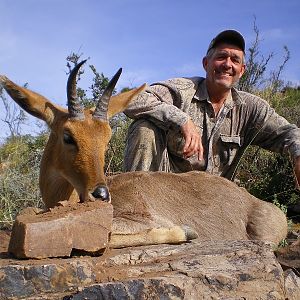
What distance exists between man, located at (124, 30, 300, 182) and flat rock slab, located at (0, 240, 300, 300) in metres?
3.62

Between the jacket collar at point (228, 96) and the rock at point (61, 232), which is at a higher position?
the jacket collar at point (228, 96)

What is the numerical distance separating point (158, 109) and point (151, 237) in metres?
2.82

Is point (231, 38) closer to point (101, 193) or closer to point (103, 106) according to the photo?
point (103, 106)

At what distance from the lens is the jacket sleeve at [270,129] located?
7.98 m

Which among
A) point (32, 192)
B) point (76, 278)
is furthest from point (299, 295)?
point (32, 192)

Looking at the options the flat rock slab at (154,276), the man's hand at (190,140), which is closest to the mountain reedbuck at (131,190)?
the man's hand at (190,140)

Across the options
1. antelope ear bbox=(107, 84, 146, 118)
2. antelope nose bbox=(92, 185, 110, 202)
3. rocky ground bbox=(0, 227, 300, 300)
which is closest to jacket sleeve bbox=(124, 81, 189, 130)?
antelope ear bbox=(107, 84, 146, 118)

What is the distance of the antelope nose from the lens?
5.34 m

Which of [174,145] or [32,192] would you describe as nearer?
[174,145]

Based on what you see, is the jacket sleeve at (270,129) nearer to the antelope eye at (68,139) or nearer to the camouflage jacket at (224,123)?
the camouflage jacket at (224,123)

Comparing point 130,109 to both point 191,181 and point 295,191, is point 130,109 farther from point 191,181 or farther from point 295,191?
point 295,191

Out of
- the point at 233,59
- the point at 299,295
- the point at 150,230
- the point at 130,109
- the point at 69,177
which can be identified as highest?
the point at 233,59

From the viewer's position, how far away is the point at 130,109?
7711 mm

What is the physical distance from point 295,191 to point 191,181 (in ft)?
8.99
